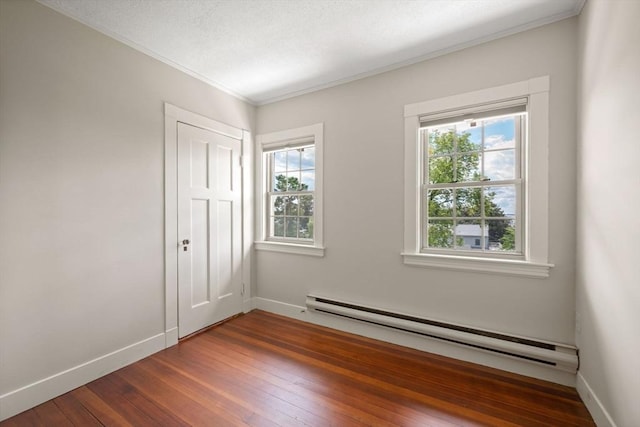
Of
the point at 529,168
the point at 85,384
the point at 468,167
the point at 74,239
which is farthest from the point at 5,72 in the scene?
the point at 529,168

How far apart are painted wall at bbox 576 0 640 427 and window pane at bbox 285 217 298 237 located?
255cm

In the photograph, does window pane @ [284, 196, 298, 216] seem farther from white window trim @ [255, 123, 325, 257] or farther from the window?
the window

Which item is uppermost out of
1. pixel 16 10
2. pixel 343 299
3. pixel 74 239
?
pixel 16 10

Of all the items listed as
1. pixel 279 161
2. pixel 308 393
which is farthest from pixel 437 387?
pixel 279 161

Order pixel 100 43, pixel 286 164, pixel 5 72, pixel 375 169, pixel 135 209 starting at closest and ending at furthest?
pixel 5 72 → pixel 100 43 → pixel 135 209 → pixel 375 169 → pixel 286 164

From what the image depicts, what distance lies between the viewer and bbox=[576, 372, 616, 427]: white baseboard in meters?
1.50

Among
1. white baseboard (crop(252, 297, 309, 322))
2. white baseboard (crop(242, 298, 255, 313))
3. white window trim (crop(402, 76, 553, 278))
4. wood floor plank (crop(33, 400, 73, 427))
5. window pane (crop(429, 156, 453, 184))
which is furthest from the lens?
white baseboard (crop(242, 298, 255, 313))

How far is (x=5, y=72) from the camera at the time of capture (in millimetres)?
1692

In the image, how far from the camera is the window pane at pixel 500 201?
2.21m

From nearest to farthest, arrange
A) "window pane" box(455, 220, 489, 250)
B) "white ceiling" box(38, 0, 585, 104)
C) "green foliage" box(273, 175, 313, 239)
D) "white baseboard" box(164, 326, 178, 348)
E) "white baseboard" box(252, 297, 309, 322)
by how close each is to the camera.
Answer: "white ceiling" box(38, 0, 585, 104) < "window pane" box(455, 220, 489, 250) < "white baseboard" box(164, 326, 178, 348) < "white baseboard" box(252, 297, 309, 322) < "green foliage" box(273, 175, 313, 239)

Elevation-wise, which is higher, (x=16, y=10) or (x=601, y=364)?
(x=16, y=10)

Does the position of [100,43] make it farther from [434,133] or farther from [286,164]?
[434,133]

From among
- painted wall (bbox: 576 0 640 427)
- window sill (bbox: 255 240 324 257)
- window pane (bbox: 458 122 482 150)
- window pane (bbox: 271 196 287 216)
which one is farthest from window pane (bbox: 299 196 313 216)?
painted wall (bbox: 576 0 640 427)

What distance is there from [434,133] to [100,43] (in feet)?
9.29
